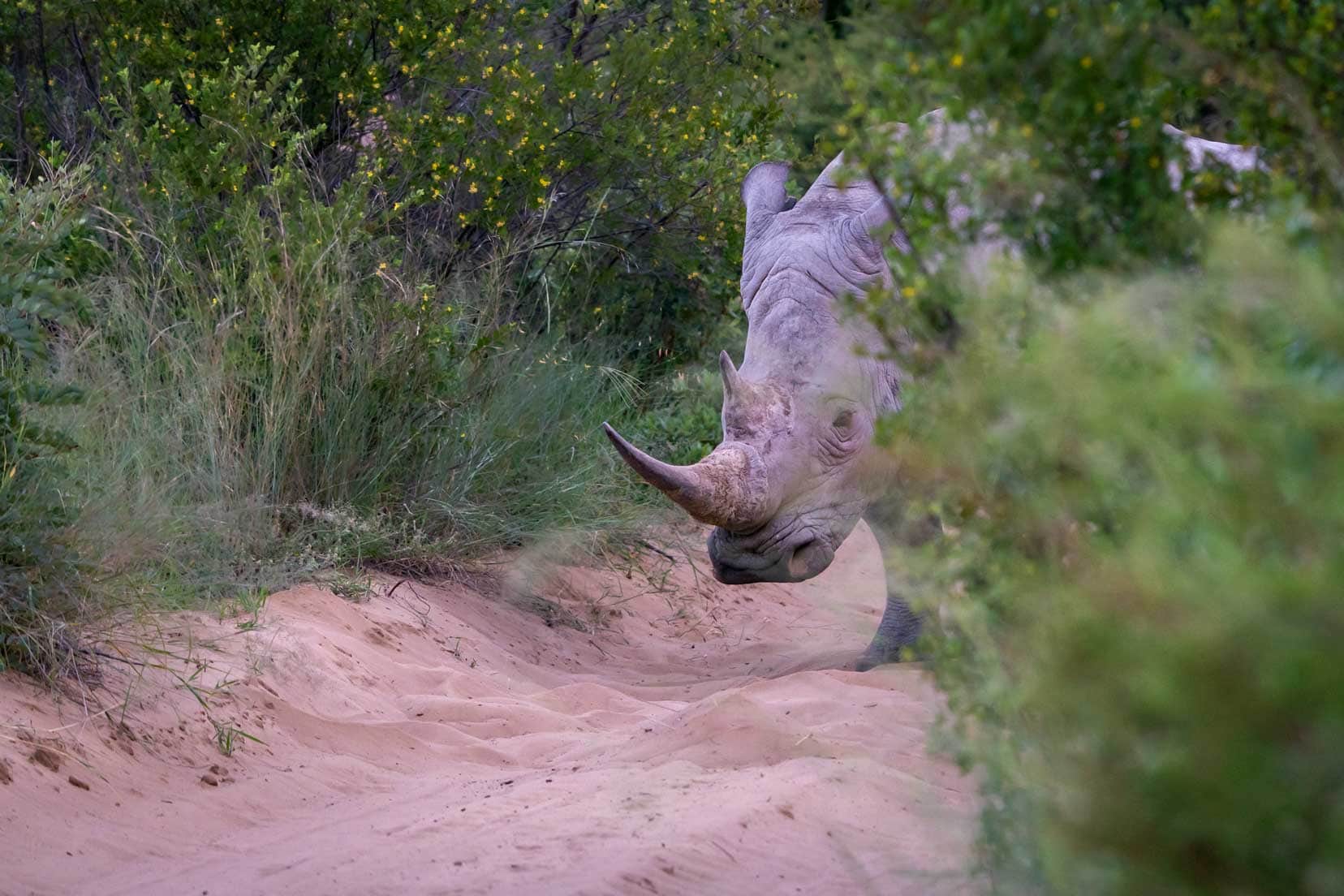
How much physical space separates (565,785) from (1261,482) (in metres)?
2.94

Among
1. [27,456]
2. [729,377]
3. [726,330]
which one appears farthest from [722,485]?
[726,330]

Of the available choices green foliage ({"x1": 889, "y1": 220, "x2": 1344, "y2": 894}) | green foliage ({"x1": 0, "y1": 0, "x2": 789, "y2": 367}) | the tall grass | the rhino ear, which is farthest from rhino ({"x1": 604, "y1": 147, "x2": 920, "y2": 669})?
green foliage ({"x1": 889, "y1": 220, "x2": 1344, "y2": 894})

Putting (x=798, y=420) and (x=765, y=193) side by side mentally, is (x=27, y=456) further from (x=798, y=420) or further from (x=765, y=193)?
(x=765, y=193)

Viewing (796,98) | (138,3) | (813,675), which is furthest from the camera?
(138,3)

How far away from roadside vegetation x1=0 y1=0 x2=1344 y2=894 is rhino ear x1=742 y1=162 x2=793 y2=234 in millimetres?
1351

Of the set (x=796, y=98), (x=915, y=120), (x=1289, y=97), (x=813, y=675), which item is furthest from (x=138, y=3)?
(x=1289, y=97)

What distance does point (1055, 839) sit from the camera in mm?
1321

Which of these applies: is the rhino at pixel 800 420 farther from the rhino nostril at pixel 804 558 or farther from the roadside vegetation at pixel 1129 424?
the roadside vegetation at pixel 1129 424

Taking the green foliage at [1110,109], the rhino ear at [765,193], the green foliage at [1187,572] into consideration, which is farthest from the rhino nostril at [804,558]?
the green foliage at [1187,572]

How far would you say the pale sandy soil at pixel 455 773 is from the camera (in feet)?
10.8

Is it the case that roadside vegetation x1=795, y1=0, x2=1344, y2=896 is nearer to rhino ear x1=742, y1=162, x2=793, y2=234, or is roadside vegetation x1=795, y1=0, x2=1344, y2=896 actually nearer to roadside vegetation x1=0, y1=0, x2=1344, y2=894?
roadside vegetation x1=0, y1=0, x2=1344, y2=894

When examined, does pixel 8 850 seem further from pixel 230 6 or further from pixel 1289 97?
pixel 230 6

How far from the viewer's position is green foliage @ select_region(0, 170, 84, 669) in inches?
161

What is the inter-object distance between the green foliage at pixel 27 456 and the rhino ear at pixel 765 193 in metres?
2.92
